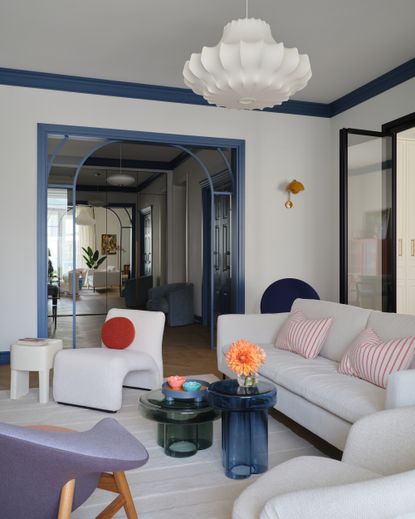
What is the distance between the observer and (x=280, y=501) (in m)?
1.24

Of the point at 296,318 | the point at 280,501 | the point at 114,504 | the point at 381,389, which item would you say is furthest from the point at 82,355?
the point at 280,501

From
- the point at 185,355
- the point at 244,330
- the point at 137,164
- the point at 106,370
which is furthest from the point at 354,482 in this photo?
the point at 137,164

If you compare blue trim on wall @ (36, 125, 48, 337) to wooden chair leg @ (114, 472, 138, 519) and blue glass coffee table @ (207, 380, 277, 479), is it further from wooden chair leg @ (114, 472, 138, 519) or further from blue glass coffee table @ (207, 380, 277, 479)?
wooden chair leg @ (114, 472, 138, 519)

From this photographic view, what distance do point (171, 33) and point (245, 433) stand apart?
329 cm

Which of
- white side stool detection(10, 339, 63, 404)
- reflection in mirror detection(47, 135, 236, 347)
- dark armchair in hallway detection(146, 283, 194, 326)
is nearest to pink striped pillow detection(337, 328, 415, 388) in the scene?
white side stool detection(10, 339, 63, 404)

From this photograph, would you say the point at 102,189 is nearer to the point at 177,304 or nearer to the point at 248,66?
the point at 177,304

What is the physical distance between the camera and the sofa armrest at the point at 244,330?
4105mm

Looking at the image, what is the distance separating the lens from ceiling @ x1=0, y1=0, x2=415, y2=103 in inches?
151

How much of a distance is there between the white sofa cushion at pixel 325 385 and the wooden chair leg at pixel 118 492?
1.11m

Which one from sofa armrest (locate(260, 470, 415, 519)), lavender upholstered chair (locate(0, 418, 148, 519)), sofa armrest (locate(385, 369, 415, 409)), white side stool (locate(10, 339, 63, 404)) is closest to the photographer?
sofa armrest (locate(260, 470, 415, 519))

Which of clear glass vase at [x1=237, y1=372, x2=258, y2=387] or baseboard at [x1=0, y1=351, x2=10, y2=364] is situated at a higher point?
clear glass vase at [x1=237, y1=372, x2=258, y2=387]

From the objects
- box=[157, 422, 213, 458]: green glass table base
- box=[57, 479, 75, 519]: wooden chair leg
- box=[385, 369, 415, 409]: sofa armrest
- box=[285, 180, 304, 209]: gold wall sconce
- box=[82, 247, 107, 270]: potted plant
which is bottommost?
box=[157, 422, 213, 458]: green glass table base

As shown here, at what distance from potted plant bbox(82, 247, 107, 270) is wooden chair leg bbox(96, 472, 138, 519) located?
739 centimetres

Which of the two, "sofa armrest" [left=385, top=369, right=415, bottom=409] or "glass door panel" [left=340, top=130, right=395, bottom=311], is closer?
"sofa armrest" [left=385, top=369, right=415, bottom=409]
